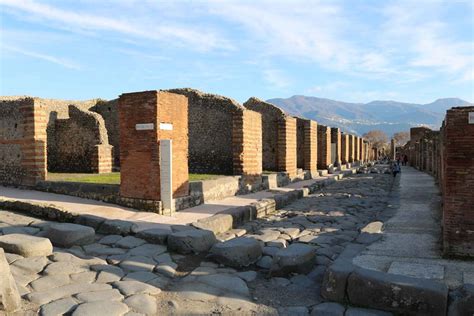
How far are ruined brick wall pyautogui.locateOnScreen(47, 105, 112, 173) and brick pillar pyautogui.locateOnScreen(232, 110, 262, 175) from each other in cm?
466

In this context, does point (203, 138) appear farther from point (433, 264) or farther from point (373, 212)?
point (433, 264)

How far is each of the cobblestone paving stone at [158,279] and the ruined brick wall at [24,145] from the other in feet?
9.36

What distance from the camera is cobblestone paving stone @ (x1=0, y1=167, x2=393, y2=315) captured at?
4023 millimetres

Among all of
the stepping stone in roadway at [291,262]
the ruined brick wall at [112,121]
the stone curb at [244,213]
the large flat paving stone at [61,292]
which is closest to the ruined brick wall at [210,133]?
the stone curb at [244,213]

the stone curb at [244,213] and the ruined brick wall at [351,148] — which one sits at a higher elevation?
the ruined brick wall at [351,148]

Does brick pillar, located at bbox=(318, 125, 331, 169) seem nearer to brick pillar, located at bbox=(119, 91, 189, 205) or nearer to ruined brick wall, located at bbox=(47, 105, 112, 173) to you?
ruined brick wall, located at bbox=(47, 105, 112, 173)

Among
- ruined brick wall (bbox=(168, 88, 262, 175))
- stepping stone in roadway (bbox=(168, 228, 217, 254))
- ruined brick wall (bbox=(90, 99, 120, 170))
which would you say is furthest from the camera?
ruined brick wall (bbox=(90, 99, 120, 170))

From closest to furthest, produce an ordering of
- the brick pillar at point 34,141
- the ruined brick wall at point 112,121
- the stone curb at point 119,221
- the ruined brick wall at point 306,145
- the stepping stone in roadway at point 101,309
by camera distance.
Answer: the stepping stone in roadway at point 101,309
the stone curb at point 119,221
the brick pillar at point 34,141
the ruined brick wall at point 112,121
the ruined brick wall at point 306,145

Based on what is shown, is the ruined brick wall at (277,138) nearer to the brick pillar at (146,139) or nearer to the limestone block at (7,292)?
the brick pillar at (146,139)

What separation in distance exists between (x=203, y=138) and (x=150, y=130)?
579cm

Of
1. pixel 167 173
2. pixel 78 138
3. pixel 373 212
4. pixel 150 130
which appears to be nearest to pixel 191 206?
pixel 167 173

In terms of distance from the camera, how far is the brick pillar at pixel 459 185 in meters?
5.09

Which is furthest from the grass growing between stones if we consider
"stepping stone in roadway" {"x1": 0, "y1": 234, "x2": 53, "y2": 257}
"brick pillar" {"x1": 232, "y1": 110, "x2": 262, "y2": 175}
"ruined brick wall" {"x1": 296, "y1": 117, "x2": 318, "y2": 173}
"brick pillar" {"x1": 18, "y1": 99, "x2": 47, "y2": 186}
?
"ruined brick wall" {"x1": 296, "y1": 117, "x2": 318, "y2": 173}

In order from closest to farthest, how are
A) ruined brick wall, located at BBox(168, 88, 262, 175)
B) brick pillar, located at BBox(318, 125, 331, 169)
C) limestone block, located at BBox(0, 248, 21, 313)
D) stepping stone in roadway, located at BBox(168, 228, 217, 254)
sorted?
limestone block, located at BBox(0, 248, 21, 313)
stepping stone in roadway, located at BBox(168, 228, 217, 254)
ruined brick wall, located at BBox(168, 88, 262, 175)
brick pillar, located at BBox(318, 125, 331, 169)
